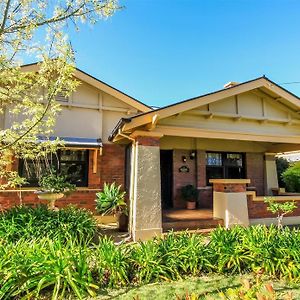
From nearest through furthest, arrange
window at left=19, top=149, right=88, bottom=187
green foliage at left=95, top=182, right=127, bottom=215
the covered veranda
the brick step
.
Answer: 1. the covered veranda
2. the brick step
3. green foliage at left=95, top=182, right=127, bottom=215
4. window at left=19, top=149, right=88, bottom=187

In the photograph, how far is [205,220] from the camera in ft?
29.4

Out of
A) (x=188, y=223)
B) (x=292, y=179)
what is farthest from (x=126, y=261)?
(x=292, y=179)

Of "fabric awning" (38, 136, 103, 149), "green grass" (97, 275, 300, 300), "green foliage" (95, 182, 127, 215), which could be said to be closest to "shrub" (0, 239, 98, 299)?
"green grass" (97, 275, 300, 300)

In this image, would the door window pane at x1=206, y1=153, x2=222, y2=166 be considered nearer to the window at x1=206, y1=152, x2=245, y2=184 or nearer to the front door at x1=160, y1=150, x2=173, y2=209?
the window at x1=206, y1=152, x2=245, y2=184

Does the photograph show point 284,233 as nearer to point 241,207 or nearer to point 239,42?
point 241,207

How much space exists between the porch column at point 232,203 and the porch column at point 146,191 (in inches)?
99.2

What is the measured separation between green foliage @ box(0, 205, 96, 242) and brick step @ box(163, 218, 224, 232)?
8.27 feet

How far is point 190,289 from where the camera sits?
14.9ft

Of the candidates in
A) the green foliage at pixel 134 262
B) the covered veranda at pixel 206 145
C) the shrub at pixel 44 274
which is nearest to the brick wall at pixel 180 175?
the covered veranda at pixel 206 145

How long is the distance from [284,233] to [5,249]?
6137 mm

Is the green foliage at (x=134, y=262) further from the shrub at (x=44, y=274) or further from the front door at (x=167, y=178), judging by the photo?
the front door at (x=167, y=178)

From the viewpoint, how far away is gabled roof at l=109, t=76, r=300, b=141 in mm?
7853

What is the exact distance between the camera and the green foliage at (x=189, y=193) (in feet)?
38.9

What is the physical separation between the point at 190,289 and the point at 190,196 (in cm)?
741
